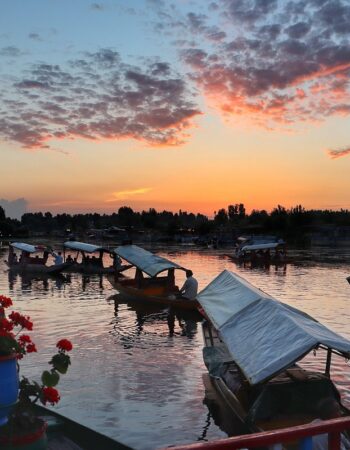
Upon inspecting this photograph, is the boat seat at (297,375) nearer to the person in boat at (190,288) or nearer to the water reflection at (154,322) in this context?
the water reflection at (154,322)

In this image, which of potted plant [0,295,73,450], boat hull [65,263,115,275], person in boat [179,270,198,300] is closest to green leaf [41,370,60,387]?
potted plant [0,295,73,450]

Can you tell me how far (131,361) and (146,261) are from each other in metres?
11.8

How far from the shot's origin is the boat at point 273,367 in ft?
26.8

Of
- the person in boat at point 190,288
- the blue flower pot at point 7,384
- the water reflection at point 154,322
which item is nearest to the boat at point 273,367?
the blue flower pot at point 7,384

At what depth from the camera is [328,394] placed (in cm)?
914

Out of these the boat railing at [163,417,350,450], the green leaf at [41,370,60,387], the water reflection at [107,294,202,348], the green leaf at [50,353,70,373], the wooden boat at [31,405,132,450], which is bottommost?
the water reflection at [107,294,202,348]

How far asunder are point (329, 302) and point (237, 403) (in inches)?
869

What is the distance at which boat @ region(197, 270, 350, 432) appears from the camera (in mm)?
8172

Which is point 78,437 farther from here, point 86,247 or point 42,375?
point 86,247

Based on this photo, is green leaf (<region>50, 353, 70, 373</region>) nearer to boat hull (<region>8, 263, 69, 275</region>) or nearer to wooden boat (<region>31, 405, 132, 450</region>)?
wooden boat (<region>31, 405, 132, 450</region>)

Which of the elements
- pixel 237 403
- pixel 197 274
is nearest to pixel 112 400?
pixel 237 403

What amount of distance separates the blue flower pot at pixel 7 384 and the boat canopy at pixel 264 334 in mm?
3941

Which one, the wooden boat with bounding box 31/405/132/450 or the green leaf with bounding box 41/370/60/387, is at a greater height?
the green leaf with bounding box 41/370/60/387

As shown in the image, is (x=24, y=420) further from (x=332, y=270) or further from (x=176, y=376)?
(x=332, y=270)
